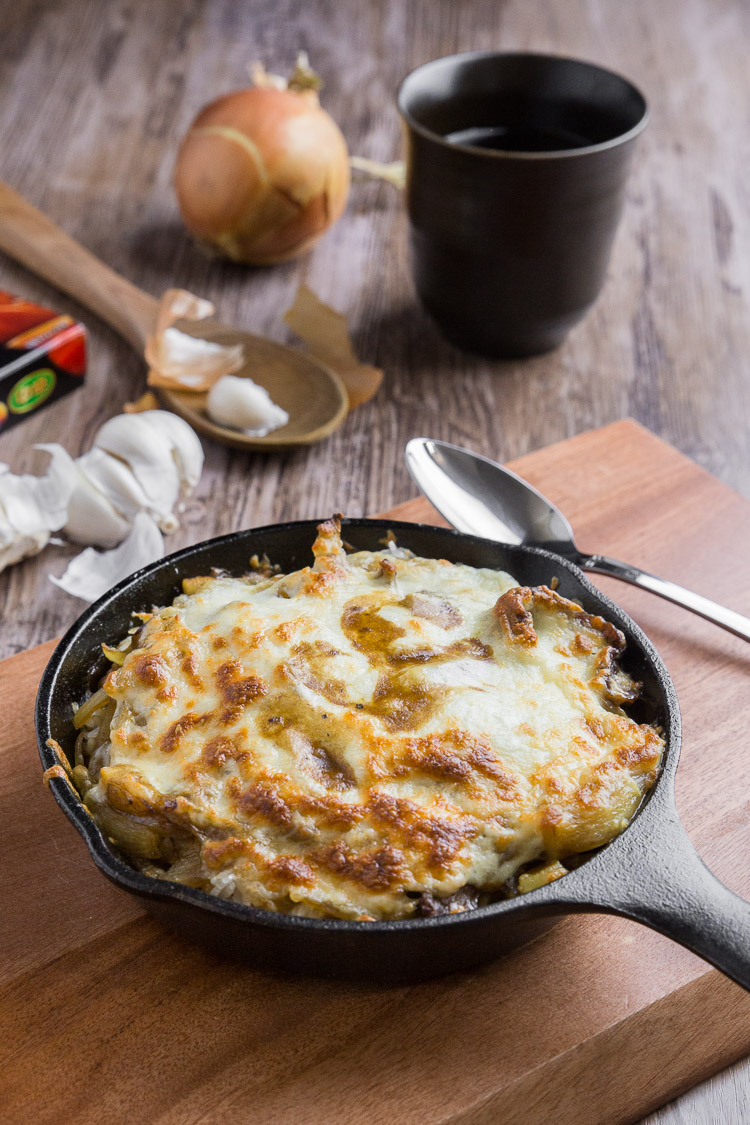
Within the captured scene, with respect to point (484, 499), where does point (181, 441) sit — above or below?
below

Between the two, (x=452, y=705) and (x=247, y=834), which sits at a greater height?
(x=452, y=705)

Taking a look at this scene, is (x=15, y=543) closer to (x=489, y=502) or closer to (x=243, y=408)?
(x=243, y=408)

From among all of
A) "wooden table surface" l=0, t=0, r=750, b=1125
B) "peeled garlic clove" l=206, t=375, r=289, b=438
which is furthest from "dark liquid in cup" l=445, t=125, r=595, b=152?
"peeled garlic clove" l=206, t=375, r=289, b=438

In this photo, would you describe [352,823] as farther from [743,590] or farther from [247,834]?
[743,590]

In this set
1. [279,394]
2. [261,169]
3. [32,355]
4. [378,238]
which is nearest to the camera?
[32,355]

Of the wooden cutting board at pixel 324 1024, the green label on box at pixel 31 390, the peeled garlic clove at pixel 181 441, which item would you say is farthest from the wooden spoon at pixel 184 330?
the wooden cutting board at pixel 324 1024

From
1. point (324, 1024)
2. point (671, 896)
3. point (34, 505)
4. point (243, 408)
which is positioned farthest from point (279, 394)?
point (671, 896)

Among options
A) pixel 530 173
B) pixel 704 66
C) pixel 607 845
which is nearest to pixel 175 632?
pixel 607 845
